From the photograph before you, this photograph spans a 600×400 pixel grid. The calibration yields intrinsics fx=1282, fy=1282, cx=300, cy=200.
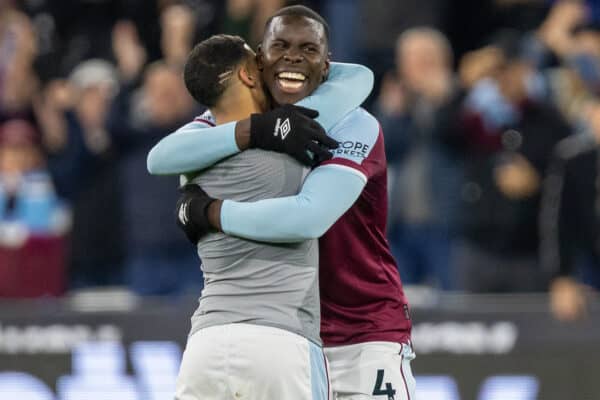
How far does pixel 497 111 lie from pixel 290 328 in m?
4.35

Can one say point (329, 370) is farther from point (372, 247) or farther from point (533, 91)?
point (533, 91)

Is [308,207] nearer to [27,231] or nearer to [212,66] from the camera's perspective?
[212,66]

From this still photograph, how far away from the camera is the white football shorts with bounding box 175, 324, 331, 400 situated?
11.9 feet

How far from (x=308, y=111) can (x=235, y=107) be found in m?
0.23

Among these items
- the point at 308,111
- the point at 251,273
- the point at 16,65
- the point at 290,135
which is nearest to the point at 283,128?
the point at 290,135

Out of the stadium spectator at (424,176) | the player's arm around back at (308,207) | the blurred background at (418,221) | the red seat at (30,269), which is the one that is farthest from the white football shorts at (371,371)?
the red seat at (30,269)

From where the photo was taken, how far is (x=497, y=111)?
777 centimetres

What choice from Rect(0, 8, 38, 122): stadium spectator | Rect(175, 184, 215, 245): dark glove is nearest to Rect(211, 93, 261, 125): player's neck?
Rect(175, 184, 215, 245): dark glove

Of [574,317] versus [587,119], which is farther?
[587,119]

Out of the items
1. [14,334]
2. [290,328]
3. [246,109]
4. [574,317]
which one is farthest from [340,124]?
[14,334]

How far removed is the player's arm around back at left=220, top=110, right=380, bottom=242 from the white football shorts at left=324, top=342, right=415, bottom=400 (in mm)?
546

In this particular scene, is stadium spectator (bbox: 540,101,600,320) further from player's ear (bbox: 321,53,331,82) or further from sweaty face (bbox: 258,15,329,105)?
sweaty face (bbox: 258,15,329,105)

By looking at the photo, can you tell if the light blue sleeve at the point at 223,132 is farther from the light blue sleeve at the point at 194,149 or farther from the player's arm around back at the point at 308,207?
the player's arm around back at the point at 308,207

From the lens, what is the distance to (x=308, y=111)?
3.89 m
